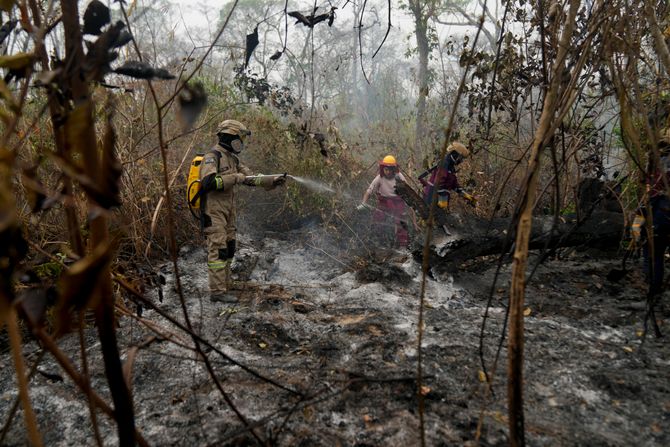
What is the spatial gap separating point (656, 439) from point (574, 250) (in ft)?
10.5

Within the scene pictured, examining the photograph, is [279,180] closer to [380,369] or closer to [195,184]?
[195,184]

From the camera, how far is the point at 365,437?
1.79 m

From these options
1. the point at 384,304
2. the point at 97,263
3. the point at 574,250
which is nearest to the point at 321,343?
the point at 384,304

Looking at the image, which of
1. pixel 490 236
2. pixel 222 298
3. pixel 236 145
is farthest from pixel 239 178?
pixel 490 236

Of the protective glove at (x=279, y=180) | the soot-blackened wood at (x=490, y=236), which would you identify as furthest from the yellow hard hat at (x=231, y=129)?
the soot-blackened wood at (x=490, y=236)

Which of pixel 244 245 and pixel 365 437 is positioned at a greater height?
pixel 244 245

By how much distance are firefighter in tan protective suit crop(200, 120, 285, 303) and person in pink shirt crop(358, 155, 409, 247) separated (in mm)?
2313

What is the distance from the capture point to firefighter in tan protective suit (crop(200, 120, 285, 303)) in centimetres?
386

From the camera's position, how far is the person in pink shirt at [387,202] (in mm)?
5945

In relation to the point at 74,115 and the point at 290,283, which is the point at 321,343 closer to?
the point at 290,283

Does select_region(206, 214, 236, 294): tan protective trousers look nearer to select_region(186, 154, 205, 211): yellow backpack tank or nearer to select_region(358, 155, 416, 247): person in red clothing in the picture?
select_region(186, 154, 205, 211): yellow backpack tank

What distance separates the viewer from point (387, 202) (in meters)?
6.02

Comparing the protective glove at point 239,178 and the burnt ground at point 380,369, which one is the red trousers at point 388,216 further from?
the protective glove at point 239,178

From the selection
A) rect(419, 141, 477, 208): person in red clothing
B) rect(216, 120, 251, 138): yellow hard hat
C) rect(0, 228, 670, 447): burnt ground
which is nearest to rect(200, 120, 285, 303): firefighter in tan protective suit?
rect(216, 120, 251, 138): yellow hard hat
